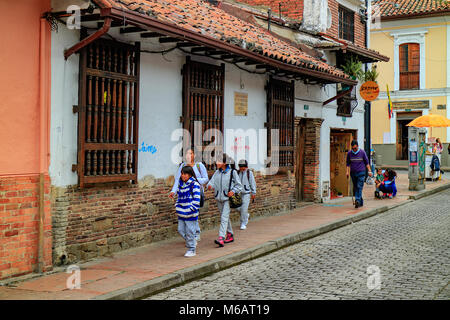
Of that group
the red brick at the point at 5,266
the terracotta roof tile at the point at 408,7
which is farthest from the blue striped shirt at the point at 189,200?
the terracotta roof tile at the point at 408,7

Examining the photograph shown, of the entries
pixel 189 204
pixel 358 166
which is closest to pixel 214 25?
pixel 189 204

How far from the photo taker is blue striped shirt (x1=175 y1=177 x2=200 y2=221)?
8.30m

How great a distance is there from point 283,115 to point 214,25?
4.10 m

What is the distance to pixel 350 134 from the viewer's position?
18.7 m

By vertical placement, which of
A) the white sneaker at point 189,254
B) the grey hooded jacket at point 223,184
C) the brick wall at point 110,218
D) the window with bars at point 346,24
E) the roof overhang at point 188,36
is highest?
the window with bars at point 346,24

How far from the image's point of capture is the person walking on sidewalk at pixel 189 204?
27.2ft

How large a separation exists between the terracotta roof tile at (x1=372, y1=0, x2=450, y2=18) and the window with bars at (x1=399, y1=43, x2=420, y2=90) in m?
2.02

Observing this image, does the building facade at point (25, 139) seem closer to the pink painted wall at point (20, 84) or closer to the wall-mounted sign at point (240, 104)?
the pink painted wall at point (20, 84)

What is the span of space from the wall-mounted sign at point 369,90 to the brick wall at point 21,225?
12777 mm

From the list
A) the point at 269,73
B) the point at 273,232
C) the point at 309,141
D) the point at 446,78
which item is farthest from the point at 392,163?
Answer: the point at 273,232

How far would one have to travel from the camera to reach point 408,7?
33.1m

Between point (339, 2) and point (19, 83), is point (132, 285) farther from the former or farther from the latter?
point (339, 2)
